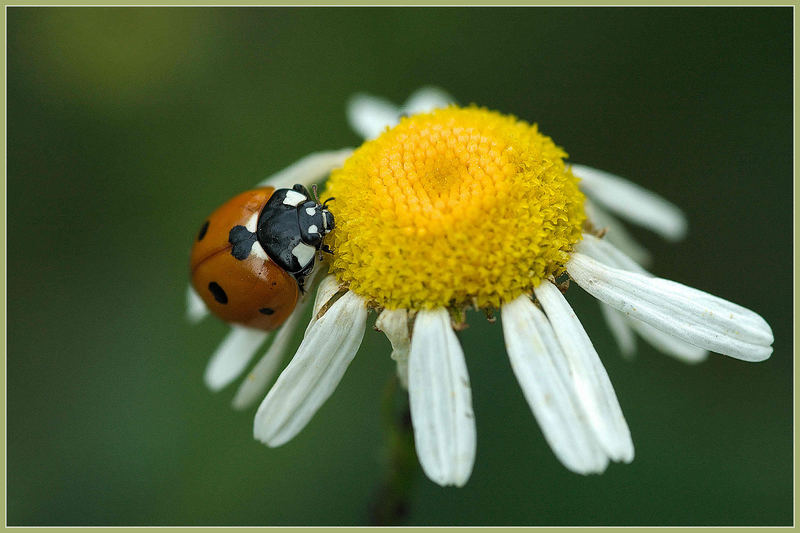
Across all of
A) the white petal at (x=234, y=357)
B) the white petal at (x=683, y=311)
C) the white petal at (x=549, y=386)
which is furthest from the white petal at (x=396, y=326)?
the white petal at (x=234, y=357)

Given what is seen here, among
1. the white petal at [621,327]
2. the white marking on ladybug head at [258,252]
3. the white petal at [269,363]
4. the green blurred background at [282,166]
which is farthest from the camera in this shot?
the green blurred background at [282,166]

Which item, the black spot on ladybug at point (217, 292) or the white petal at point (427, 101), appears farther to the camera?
the white petal at point (427, 101)

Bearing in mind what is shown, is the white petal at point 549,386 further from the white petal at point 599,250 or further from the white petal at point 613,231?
the white petal at point 613,231

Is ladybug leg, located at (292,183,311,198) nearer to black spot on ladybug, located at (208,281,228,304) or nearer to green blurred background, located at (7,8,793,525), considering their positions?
black spot on ladybug, located at (208,281,228,304)

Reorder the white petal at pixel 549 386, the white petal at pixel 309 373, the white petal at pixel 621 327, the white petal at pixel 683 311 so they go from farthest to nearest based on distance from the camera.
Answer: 1. the white petal at pixel 621 327
2. the white petal at pixel 309 373
3. the white petal at pixel 683 311
4. the white petal at pixel 549 386

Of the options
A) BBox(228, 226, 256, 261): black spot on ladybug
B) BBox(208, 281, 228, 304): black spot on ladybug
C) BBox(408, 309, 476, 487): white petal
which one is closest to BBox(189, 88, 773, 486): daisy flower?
BBox(408, 309, 476, 487): white petal

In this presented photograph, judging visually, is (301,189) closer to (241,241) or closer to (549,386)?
(241,241)

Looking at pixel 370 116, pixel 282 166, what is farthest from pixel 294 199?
pixel 282 166

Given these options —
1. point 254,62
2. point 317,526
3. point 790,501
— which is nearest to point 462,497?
point 317,526

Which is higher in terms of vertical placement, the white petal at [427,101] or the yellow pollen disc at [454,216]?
the white petal at [427,101]

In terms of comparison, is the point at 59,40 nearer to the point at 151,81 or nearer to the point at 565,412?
the point at 151,81
